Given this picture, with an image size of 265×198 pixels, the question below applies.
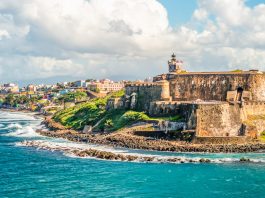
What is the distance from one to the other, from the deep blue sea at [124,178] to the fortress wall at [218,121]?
953 centimetres

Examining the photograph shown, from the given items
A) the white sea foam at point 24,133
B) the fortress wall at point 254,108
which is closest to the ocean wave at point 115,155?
the white sea foam at point 24,133

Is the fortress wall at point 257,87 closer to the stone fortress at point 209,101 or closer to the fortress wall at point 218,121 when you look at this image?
the stone fortress at point 209,101

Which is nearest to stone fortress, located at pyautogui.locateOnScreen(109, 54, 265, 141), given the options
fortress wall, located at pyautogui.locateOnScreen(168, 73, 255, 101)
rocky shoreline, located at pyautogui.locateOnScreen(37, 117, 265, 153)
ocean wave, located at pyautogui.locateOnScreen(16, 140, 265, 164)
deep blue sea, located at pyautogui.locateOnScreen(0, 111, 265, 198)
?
fortress wall, located at pyautogui.locateOnScreen(168, 73, 255, 101)

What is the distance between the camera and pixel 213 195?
48000mm

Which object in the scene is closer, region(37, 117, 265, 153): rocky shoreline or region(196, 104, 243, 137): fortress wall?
region(37, 117, 265, 153): rocky shoreline

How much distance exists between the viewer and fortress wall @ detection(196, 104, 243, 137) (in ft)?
253

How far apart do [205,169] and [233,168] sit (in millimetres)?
3912

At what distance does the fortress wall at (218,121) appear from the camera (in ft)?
253

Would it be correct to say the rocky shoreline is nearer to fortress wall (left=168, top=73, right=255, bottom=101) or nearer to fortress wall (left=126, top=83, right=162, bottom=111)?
fortress wall (left=126, top=83, right=162, bottom=111)

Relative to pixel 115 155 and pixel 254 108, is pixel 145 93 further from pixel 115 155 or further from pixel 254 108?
pixel 115 155

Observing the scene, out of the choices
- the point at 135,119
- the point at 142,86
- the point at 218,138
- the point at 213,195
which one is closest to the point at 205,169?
the point at 213,195

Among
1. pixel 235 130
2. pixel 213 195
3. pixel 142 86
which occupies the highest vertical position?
pixel 142 86

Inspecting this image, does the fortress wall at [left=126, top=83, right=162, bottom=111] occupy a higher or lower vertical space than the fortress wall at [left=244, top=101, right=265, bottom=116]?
higher

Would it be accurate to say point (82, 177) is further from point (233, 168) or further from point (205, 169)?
point (233, 168)
